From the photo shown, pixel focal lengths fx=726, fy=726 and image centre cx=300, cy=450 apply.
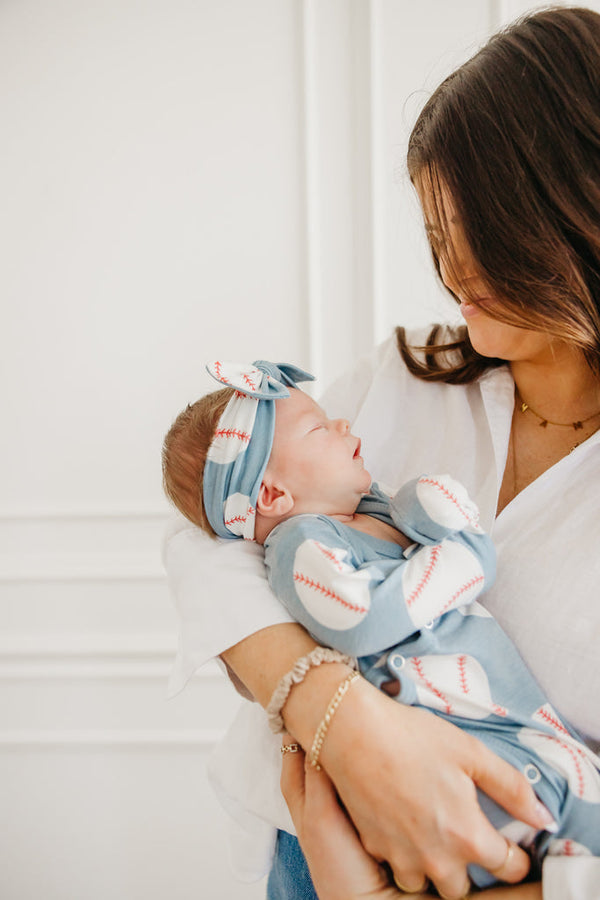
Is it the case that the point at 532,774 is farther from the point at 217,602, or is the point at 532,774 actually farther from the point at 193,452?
the point at 193,452

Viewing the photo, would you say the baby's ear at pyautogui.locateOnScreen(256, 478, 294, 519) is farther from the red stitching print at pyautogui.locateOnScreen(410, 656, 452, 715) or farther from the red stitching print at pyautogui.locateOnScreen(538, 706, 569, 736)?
the red stitching print at pyautogui.locateOnScreen(538, 706, 569, 736)

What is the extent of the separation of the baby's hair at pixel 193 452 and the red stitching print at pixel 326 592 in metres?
0.25

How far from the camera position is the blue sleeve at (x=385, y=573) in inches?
35.4

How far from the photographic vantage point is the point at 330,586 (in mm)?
909

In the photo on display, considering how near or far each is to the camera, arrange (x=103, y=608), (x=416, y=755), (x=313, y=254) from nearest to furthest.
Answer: (x=416, y=755) → (x=313, y=254) → (x=103, y=608)

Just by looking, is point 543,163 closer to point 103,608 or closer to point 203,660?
point 203,660

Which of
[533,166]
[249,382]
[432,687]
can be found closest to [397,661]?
[432,687]

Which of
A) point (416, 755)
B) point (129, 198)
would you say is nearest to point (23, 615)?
point (129, 198)

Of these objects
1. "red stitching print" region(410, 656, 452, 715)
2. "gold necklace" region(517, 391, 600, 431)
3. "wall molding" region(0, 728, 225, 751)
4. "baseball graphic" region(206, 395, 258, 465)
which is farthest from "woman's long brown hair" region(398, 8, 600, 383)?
"wall molding" region(0, 728, 225, 751)

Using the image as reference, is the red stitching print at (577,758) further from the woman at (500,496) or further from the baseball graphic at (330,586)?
the baseball graphic at (330,586)

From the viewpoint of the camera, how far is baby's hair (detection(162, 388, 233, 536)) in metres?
1.14

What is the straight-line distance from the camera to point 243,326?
Result: 2018mm

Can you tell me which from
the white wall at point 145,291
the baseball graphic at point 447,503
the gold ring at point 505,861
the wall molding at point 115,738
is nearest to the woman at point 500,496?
the gold ring at point 505,861

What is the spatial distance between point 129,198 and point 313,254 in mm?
528
